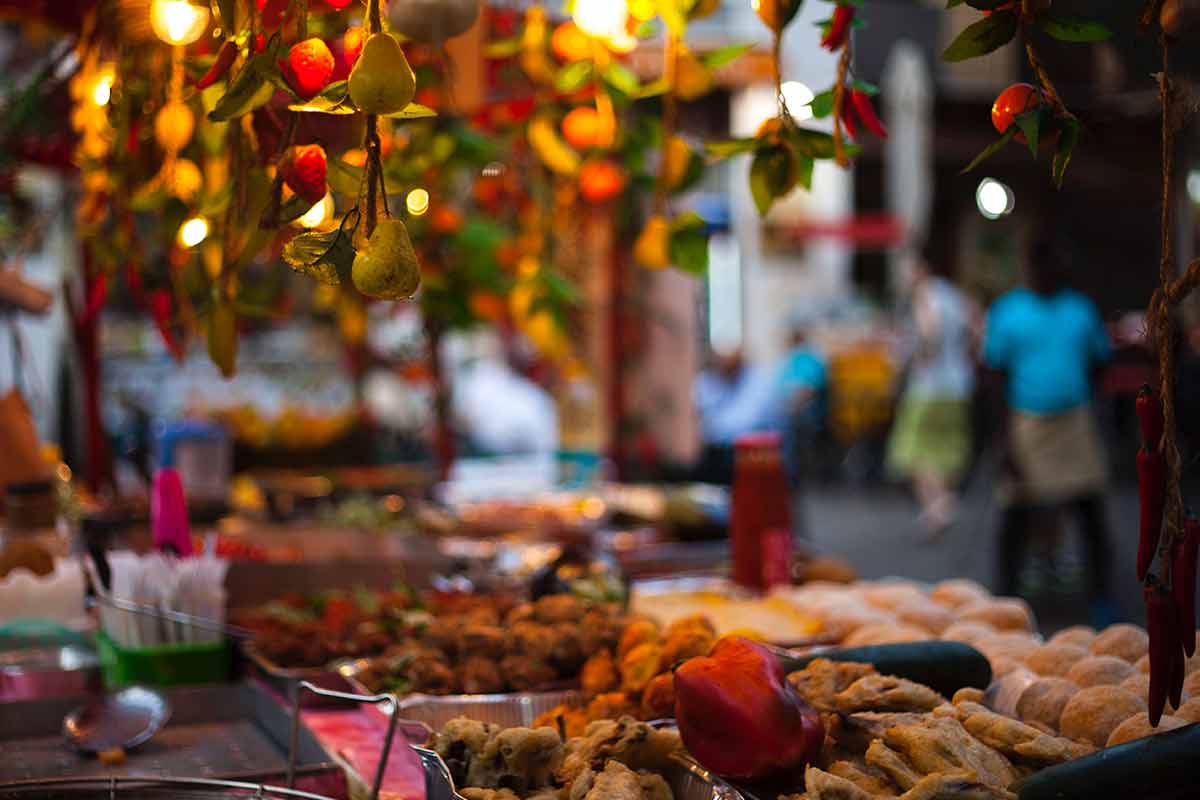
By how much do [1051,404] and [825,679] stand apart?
461 centimetres

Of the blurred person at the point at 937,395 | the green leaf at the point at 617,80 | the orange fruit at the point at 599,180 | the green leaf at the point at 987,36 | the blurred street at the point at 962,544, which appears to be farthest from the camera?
the blurred person at the point at 937,395

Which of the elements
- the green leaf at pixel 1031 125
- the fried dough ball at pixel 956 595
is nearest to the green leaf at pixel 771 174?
the green leaf at pixel 1031 125

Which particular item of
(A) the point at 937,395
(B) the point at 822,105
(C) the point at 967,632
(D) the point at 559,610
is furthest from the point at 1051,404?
(B) the point at 822,105

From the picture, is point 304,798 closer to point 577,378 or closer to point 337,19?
point 337,19

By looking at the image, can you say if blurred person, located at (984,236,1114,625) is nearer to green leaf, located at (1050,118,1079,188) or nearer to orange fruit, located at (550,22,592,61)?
orange fruit, located at (550,22,592,61)

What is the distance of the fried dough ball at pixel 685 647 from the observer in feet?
5.41

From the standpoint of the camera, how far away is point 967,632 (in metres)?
1.85

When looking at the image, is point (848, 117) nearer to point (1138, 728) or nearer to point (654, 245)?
point (1138, 728)

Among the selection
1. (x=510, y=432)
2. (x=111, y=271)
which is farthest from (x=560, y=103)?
(x=510, y=432)

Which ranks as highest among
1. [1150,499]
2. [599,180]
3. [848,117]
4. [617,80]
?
[617,80]

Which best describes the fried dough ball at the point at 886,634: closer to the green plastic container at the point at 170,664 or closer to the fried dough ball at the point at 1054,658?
the fried dough ball at the point at 1054,658

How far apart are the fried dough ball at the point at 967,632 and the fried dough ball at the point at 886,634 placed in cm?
3

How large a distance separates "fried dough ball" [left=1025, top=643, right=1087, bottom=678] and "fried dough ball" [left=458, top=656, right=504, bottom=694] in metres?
0.69

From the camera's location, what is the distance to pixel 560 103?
2.94m
